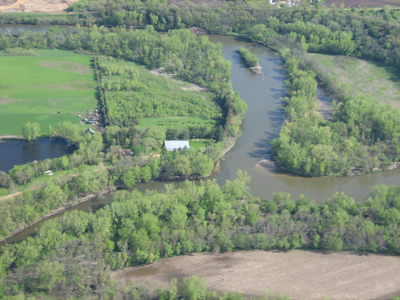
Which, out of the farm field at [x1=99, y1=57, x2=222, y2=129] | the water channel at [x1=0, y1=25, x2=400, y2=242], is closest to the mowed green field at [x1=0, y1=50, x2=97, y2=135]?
the farm field at [x1=99, y1=57, x2=222, y2=129]

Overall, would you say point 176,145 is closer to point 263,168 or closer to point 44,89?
point 263,168

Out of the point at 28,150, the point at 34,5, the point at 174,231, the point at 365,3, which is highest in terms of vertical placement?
the point at 365,3

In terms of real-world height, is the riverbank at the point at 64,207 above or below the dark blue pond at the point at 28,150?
below

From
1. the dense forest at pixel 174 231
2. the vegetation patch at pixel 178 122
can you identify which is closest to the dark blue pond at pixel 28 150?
the dense forest at pixel 174 231

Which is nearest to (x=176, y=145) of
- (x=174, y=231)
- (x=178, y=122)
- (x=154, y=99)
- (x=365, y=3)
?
(x=178, y=122)

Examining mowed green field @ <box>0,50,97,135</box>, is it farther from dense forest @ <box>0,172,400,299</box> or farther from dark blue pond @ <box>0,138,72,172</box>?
dense forest @ <box>0,172,400,299</box>

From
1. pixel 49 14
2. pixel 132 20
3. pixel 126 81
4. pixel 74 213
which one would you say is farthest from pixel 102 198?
pixel 49 14

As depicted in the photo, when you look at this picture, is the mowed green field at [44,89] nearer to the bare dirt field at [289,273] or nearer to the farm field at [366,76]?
the bare dirt field at [289,273]
